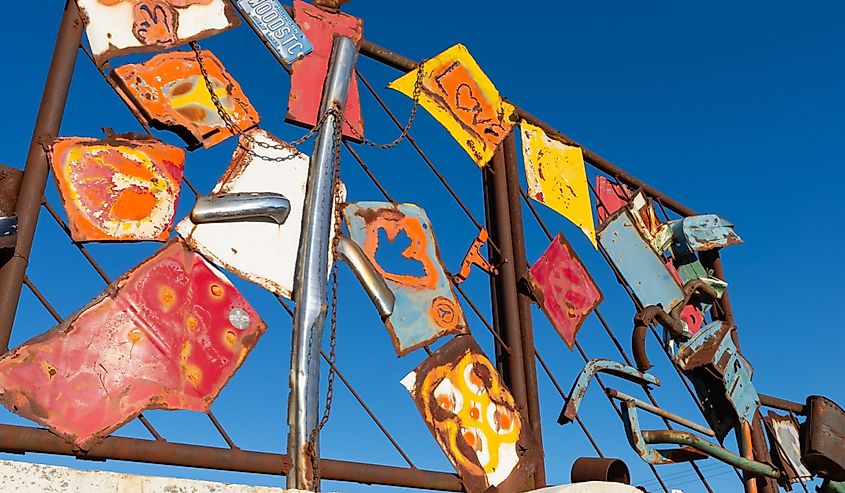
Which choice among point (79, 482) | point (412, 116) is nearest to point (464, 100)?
point (412, 116)

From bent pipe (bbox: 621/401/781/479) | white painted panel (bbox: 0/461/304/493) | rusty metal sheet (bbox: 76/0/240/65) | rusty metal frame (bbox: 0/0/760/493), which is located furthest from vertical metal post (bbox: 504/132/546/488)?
white painted panel (bbox: 0/461/304/493)

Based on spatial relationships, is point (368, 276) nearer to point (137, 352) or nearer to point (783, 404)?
point (137, 352)

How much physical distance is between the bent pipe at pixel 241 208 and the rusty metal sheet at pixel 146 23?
0.67 meters

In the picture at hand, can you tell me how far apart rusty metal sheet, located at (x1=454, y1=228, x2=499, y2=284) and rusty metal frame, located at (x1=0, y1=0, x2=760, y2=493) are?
7cm

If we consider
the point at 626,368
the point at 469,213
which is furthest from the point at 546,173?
the point at 626,368

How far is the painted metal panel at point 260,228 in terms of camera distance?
308 cm

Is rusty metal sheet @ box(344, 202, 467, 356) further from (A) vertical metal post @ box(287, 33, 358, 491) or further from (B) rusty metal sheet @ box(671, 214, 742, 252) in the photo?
(B) rusty metal sheet @ box(671, 214, 742, 252)

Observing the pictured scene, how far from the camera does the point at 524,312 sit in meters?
4.29

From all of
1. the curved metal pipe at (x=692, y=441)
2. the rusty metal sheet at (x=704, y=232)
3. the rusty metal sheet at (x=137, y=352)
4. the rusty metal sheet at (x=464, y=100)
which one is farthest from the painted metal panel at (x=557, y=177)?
the rusty metal sheet at (x=137, y=352)

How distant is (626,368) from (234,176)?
2.46 metres

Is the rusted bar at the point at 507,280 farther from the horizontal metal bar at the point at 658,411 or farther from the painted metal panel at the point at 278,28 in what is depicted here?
the painted metal panel at the point at 278,28

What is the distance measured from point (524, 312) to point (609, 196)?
1.58 meters

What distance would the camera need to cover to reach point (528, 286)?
14.2 feet

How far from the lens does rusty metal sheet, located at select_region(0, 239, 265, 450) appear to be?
8.23 feet
